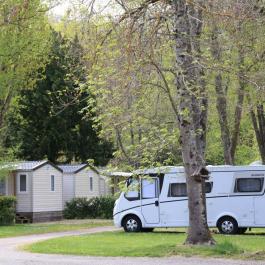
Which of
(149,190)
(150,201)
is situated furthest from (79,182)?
(150,201)

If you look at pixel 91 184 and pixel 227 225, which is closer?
pixel 227 225

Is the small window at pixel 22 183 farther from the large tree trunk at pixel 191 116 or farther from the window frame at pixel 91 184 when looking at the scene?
the large tree trunk at pixel 191 116

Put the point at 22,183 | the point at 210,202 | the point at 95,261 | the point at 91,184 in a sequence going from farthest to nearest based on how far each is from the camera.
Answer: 1. the point at 91,184
2. the point at 22,183
3. the point at 210,202
4. the point at 95,261

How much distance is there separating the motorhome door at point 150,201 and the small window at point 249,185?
307cm

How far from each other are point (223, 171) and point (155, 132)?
7835 mm

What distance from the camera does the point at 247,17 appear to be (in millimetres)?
12398

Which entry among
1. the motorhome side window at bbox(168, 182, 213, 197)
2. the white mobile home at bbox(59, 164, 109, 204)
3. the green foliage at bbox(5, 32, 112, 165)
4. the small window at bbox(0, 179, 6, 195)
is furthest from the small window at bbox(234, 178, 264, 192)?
the green foliage at bbox(5, 32, 112, 165)

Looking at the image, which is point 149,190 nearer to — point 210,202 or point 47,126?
point 210,202

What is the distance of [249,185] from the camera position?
23203 mm

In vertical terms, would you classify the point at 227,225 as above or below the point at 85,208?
below

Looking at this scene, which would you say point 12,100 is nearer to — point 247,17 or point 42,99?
point 42,99

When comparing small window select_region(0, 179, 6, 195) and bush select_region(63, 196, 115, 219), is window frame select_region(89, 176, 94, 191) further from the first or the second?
small window select_region(0, 179, 6, 195)

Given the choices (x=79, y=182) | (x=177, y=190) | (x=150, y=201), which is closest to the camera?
(x=177, y=190)

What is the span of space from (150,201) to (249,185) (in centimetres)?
381
